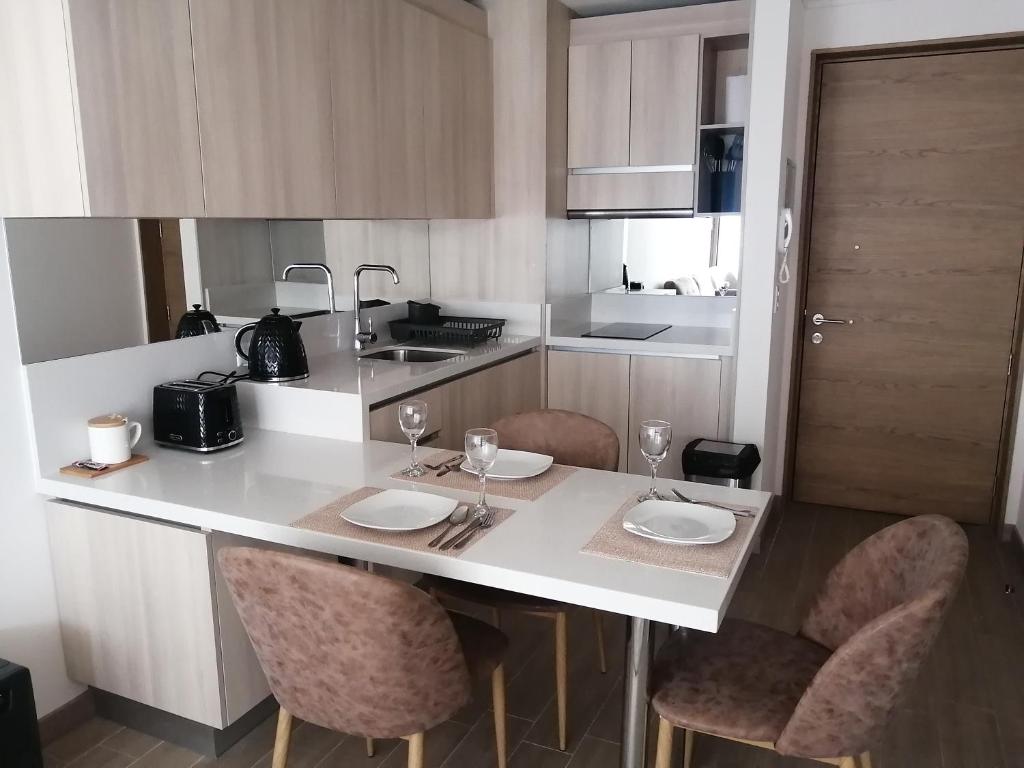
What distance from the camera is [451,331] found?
3.55m

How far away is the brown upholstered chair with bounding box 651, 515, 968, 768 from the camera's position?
52.9 inches

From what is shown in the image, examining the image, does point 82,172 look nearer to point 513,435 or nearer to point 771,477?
point 513,435

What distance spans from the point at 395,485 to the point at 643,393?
6.59 ft

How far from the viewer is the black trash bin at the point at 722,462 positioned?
3.20 metres

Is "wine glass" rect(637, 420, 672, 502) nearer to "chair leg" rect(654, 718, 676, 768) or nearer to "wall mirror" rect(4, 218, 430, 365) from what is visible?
"chair leg" rect(654, 718, 676, 768)

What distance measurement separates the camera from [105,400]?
90.4 inches

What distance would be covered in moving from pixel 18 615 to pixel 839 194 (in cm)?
361

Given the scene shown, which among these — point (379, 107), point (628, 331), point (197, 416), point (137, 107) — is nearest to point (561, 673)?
point (197, 416)

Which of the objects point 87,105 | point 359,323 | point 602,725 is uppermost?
point 87,105

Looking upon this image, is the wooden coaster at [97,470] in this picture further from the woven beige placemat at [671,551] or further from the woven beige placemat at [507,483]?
the woven beige placemat at [671,551]

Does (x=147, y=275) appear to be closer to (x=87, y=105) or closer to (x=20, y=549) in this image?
(x=87, y=105)

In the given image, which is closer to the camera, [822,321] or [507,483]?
[507,483]

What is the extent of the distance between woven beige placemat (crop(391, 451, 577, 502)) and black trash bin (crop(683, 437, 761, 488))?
4.18 feet

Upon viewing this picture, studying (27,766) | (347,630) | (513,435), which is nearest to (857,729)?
(347,630)
